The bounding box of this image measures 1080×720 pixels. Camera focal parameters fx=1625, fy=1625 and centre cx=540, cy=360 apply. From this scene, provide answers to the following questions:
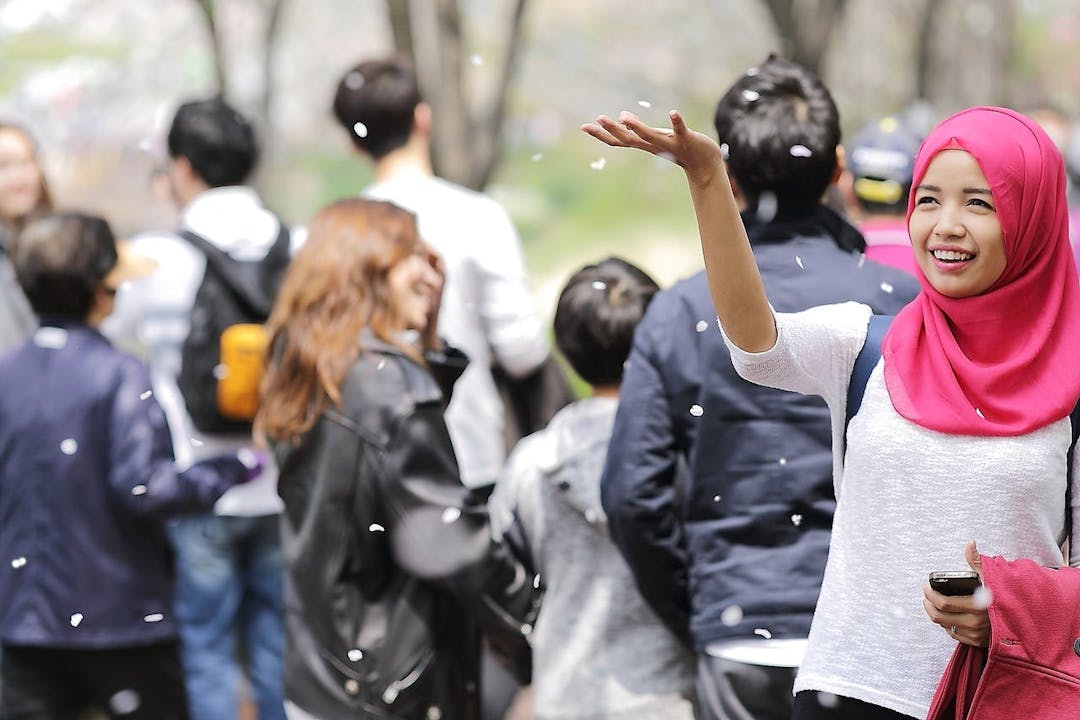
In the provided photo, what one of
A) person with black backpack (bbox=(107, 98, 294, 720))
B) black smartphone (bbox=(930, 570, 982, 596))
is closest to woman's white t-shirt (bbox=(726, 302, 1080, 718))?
black smartphone (bbox=(930, 570, 982, 596))

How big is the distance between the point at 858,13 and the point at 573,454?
20.1 metres

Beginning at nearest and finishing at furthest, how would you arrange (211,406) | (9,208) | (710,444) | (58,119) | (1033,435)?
(1033,435)
(710,444)
(211,406)
(9,208)
(58,119)

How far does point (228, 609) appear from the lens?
16.1ft

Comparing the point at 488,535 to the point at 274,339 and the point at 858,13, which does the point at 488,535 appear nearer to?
the point at 274,339

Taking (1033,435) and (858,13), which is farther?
(858,13)

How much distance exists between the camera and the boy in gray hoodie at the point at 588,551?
377cm

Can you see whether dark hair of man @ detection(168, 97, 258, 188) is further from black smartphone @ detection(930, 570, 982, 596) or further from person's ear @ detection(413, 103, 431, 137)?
black smartphone @ detection(930, 570, 982, 596)

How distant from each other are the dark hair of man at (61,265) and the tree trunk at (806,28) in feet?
19.0

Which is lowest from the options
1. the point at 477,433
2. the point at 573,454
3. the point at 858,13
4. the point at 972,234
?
the point at 858,13

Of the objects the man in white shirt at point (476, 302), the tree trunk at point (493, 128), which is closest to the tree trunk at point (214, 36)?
the tree trunk at point (493, 128)

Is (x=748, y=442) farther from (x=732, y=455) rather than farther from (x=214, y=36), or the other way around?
(x=214, y=36)

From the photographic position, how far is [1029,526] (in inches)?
103

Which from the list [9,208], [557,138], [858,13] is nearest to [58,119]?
[557,138]

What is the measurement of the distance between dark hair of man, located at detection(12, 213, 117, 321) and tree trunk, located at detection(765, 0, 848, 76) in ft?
19.0
